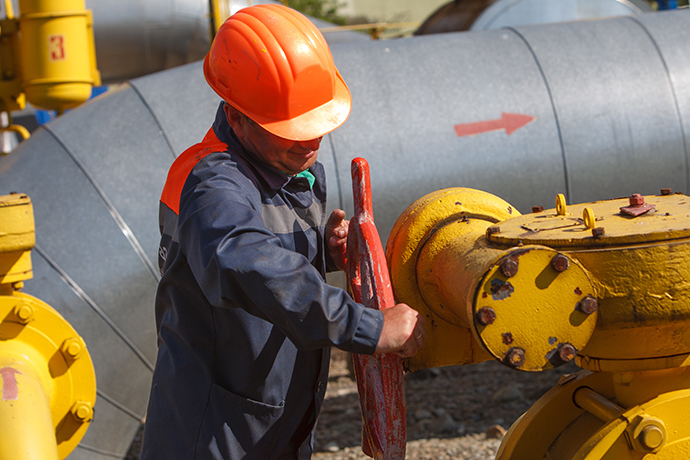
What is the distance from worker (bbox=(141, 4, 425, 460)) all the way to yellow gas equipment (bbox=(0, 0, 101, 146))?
265 cm

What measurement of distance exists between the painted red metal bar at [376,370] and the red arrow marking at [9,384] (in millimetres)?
944

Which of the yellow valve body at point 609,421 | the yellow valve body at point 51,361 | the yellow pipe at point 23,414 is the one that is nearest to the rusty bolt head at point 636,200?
the yellow valve body at point 609,421

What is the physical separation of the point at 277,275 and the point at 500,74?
245cm

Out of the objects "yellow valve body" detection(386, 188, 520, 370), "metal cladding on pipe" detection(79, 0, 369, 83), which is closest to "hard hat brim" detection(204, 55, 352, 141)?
"yellow valve body" detection(386, 188, 520, 370)

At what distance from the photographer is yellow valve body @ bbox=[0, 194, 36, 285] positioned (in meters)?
2.02

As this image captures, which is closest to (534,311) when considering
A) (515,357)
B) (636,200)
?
(515,357)

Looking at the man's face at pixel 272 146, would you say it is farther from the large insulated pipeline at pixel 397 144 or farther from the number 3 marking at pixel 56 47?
the number 3 marking at pixel 56 47

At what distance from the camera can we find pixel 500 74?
332 cm

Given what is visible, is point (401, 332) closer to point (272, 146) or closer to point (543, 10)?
point (272, 146)

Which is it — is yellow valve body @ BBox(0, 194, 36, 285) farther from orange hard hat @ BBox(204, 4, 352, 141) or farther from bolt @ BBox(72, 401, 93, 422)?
orange hard hat @ BBox(204, 4, 352, 141)

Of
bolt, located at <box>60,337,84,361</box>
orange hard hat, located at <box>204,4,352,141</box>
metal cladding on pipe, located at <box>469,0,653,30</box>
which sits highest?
orange hard hat, located at <box>204,4,352,141</box>

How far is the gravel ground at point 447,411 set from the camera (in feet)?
10.9

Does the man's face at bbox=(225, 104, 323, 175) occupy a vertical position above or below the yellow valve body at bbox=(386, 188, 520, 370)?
above

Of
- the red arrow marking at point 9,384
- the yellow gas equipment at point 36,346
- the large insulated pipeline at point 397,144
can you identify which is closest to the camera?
the red arrow marking at point 9,384
